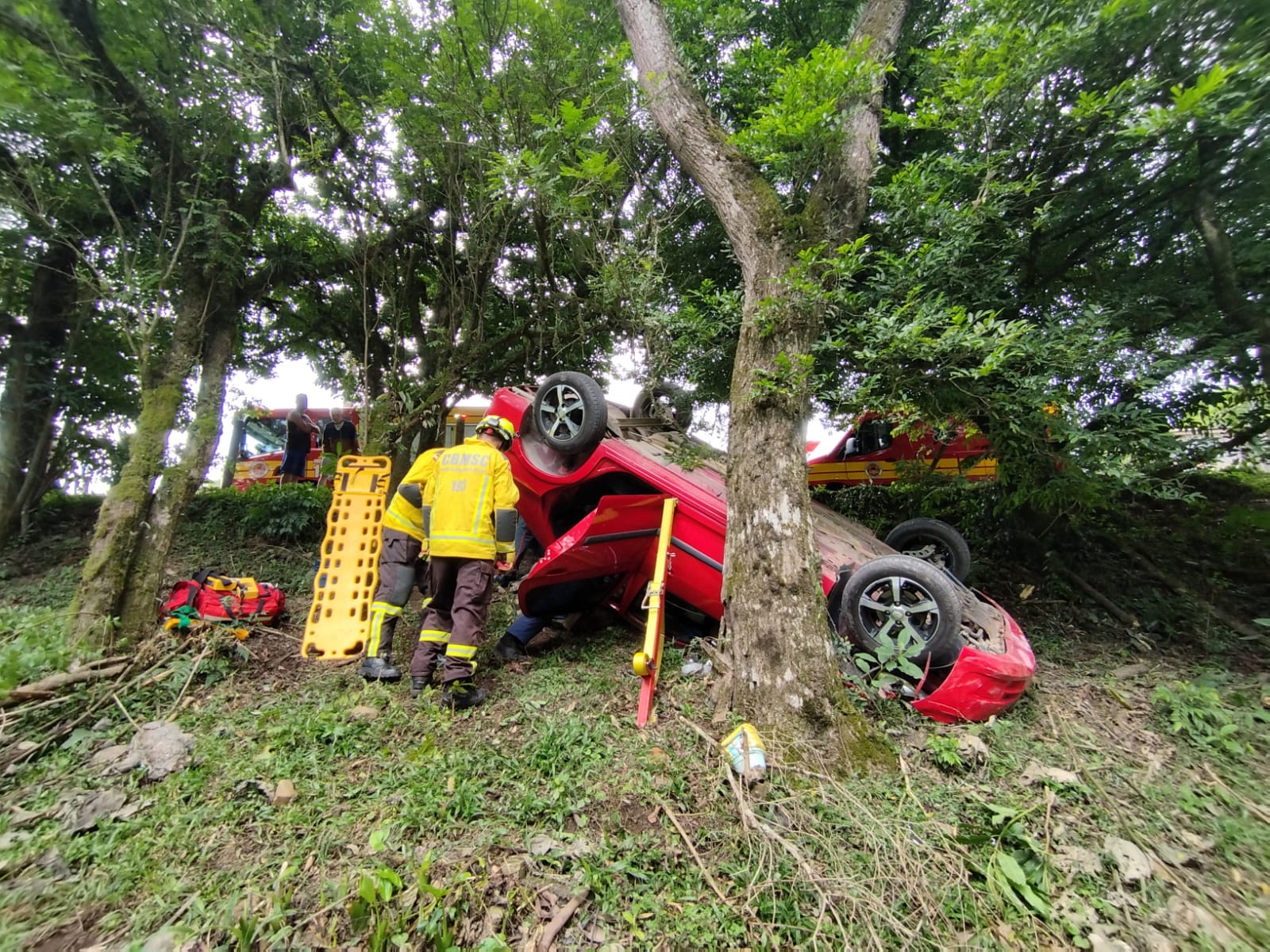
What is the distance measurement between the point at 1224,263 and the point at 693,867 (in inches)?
189

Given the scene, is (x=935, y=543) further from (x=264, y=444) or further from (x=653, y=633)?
(x=264, y=444)

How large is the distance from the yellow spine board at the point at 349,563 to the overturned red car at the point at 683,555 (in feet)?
3.85

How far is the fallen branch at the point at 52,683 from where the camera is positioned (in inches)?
110

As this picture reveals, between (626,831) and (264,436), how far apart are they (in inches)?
452

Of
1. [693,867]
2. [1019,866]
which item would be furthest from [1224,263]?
[693,867]

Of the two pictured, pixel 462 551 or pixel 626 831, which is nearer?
pixel 626 831

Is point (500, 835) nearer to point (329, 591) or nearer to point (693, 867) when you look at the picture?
point (693, 867)

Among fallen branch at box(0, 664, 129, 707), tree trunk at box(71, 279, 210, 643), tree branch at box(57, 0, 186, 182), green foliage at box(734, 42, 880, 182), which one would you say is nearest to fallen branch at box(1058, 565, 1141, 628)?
green foliage at box(734, 42, 880, 182)

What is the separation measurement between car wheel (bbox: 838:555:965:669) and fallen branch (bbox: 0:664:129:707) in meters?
4.22

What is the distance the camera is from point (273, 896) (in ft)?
5.70

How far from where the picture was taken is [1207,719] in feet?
9.83

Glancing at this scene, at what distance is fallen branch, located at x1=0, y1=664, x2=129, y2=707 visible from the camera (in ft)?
9.18

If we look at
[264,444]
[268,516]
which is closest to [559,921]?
[268,516]

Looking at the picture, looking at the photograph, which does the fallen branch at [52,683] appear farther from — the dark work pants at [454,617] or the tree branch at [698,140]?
the tree branch at [698,140]
